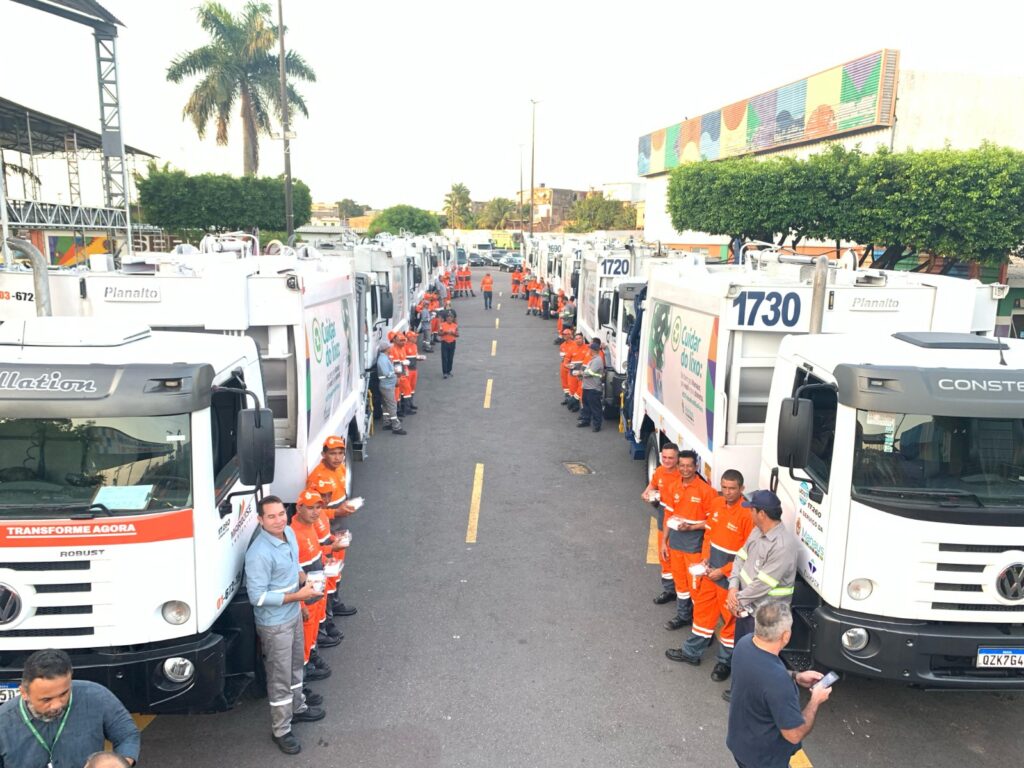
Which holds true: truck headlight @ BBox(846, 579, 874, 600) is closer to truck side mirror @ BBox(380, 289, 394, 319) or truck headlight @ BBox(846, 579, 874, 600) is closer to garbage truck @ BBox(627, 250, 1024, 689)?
garbage truck @ BBox(627, 250, 1024, 689)

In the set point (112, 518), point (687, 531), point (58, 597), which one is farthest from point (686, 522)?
point (58, 597)

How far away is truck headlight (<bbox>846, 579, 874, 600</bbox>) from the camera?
15.3 feet

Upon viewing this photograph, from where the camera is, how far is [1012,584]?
4.56 m

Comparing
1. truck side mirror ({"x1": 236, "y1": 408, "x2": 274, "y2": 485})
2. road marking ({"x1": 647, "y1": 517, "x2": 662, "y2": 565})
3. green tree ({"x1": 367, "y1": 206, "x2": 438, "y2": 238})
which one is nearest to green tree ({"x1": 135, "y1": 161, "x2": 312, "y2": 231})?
road marking ({"x1": 647, "y1": 517, "x2": 662, "y2": 565})

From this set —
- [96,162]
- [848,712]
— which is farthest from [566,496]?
[96,162]

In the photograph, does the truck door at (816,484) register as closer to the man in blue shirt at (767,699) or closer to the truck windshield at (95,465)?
the man in blue shirt at (767,699)

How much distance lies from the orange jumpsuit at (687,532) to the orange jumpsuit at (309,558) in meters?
2.88

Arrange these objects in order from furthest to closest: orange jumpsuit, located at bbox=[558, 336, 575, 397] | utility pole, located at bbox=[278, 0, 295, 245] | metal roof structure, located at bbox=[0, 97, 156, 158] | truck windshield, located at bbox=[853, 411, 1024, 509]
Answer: metal roof structure, located at bbox=[0, 97, 156, 158], utility pole, located at bbox=[278, 0, 295, 245], orange jumpsuit, located at bbox=[558, 336, 575, 397], truck windshield, located at bbox=[853, 411, 1024, 509]

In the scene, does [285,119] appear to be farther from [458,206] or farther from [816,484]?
[458,206]

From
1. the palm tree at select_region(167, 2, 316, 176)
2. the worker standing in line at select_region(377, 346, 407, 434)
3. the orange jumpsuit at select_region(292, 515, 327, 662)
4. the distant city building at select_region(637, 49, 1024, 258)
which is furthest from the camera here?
the palm tree at select_region(167, 2, 316, 176)

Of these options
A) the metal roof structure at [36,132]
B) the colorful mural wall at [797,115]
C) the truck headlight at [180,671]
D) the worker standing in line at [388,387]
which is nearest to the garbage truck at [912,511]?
the truck headlight at [180,671]

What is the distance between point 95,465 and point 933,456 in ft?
16.2

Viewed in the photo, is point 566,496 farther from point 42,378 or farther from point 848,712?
point 42,378

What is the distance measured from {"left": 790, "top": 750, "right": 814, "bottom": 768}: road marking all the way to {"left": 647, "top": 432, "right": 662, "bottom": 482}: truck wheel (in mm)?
4628
